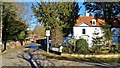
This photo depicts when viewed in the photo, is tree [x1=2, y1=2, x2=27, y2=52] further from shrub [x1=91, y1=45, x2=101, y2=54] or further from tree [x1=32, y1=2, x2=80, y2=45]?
shrub [x1=91, y1=45, x2=101, y2=54]

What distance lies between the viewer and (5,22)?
2844 centimetres

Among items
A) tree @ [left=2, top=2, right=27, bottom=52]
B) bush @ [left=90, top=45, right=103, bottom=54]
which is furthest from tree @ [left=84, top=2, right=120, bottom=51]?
tree @ [left=2, top=2, right=27, bottom=52]

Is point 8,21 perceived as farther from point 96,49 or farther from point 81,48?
point 96,49

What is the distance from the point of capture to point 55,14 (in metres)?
28.4

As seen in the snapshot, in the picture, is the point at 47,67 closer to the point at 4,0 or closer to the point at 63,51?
the point at 63,51

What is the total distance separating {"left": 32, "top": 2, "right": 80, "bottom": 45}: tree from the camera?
28.1 m

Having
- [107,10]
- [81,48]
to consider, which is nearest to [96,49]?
[81,48]

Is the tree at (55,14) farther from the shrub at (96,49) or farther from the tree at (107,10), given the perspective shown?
the shrub at (96,49)

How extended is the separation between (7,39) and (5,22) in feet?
13.5

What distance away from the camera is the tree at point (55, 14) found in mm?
28141

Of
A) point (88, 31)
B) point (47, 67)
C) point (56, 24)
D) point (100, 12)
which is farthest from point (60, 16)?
point (47, 67)

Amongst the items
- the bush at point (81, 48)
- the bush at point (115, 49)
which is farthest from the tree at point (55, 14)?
the bush at point (115, 49)

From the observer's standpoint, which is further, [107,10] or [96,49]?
[107,10]

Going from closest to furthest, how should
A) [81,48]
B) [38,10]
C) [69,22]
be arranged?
1. [81,48]
2. [38,10]
3. [69,22]
